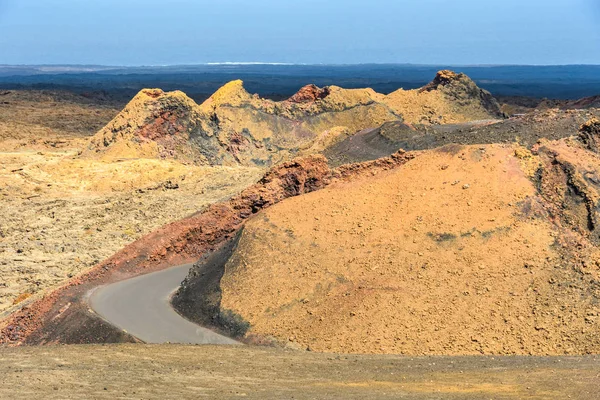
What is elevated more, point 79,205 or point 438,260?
point 438,260

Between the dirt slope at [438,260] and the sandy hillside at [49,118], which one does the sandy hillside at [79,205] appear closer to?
the sandy hillside at [49,118]

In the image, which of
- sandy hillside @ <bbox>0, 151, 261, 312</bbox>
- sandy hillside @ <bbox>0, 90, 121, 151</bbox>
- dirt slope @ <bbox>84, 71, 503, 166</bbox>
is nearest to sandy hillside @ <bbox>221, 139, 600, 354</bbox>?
sandy hillside @ <bbox>0, 151, 261, 312</bbox>

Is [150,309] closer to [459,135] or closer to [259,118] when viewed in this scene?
[459,135]

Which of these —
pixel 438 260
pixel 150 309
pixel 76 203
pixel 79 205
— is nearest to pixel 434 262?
pixel 438 260

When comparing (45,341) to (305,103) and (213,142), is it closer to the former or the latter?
(213,142)

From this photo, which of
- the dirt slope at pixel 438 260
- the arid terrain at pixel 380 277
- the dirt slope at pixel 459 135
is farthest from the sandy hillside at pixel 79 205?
the dirt slope at pixel 438 260

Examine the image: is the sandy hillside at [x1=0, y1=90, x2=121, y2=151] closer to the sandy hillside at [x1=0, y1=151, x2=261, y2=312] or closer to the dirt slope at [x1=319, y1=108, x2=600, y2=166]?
the sandy hillside at [x1=0, y1=151, x2=261, y2=312]

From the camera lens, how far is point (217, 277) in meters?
19.4

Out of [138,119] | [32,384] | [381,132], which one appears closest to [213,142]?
[138,119]

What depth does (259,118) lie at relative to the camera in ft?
156

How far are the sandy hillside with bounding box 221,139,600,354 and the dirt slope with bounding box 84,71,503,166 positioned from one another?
18.8m

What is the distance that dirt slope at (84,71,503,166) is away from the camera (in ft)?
143

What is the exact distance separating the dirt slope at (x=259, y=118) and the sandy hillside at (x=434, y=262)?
61.8ft

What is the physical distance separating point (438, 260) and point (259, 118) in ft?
102
